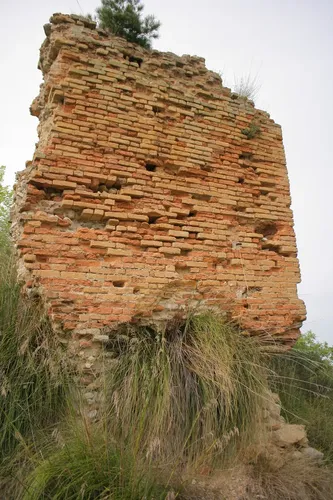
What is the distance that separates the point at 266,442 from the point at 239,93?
4.46m

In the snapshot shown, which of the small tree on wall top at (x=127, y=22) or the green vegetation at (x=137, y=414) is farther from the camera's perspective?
the small tree on wall top at (x=127, y=22)

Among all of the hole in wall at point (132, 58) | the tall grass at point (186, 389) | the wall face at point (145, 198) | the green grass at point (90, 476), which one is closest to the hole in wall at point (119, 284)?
the wall face at point (145, 198)

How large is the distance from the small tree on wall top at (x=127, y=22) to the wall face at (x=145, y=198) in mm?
707

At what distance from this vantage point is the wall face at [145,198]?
134 inches

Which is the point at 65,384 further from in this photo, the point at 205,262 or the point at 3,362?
the point at 205,262

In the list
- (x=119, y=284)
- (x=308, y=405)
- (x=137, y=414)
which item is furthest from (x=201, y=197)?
(x=308, y=405)

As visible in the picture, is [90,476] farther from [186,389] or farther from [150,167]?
[150,167]

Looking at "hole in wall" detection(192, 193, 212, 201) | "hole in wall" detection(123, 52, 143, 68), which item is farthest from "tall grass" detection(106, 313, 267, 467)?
"hole in wall" detection(123, 52, 143, 68)

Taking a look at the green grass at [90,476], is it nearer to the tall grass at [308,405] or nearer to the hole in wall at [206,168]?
the tall grass at [308,405]

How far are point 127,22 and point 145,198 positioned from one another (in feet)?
9.06

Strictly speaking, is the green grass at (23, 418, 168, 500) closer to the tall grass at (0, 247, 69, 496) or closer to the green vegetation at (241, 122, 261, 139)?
the tall grass at (0, 247, 69, 496)

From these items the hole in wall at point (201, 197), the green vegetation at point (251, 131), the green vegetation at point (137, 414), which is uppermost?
the green vegetation at point (251, 131)

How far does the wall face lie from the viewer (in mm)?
3395

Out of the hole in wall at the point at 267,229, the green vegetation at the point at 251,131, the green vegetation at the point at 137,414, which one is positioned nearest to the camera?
the green vegetation at the point at 137,414
